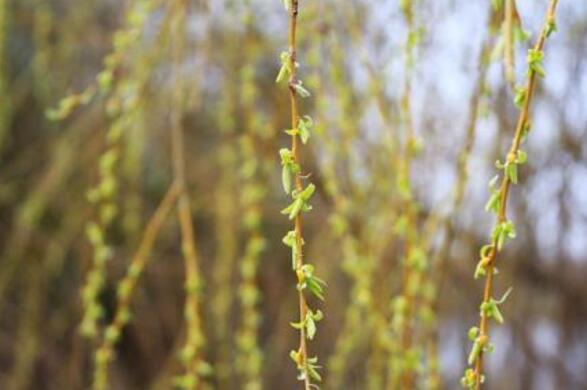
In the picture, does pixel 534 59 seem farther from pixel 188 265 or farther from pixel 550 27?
pixel 188 265

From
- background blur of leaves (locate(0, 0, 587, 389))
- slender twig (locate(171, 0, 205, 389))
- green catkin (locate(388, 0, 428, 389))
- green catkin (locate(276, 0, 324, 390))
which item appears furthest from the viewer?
background blur of leaves (locate(0, 0, 587, 389))

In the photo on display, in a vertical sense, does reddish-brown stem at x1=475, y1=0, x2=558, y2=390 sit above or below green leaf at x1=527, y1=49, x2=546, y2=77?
below

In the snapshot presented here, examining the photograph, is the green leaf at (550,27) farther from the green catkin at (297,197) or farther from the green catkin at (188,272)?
the green catkin at (188,272)

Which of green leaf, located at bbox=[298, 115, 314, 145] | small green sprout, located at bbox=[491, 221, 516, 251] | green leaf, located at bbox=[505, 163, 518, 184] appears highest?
green leaf, located at bbox=[298, 115, 314, 145]

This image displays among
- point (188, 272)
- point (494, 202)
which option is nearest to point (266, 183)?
point (188, 272)

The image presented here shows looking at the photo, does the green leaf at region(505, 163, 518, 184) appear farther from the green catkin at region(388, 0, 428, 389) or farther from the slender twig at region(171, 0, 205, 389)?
the slender twig at region(171, 0, 205, 389)

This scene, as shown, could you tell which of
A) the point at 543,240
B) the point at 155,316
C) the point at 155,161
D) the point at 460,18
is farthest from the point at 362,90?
the point at 155,316

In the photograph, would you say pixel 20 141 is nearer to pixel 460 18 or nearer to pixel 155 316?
pixel 155 316

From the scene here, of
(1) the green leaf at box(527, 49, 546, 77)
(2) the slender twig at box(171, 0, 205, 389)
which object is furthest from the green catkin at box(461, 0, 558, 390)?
(2) the slender twig at box(171, 0, 205, 389)

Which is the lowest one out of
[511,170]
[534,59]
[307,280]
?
[307,280]

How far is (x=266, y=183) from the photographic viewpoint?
2.30m

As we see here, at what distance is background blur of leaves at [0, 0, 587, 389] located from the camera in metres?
2.05

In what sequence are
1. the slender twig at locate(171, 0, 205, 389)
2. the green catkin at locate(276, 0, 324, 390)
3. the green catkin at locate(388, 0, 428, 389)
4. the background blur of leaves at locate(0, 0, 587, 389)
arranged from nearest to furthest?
the green catkin at locate(276, 0, 324, 390), the green catkin at locate(388, 0, 428, 389), the slender twig at locate(171, 0, 205, 389), the background blur of leaves at locate(0, 0, 587, 389)

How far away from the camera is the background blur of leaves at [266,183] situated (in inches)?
80.6
